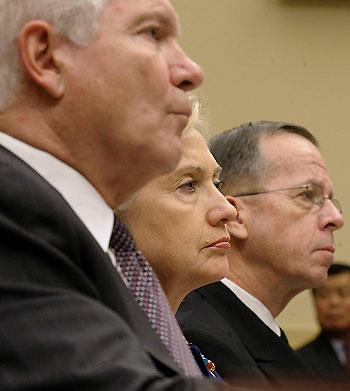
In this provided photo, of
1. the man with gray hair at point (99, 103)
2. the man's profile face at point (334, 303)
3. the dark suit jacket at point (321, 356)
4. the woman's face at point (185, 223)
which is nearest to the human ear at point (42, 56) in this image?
the man with gray hair at point (99, 103)

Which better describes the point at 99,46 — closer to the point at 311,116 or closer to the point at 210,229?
the point at 210,229

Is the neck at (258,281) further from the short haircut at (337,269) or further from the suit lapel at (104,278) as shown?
the suit lapel at (104,278)

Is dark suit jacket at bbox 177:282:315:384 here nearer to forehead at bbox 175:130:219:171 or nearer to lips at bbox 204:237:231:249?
lips at bbox 204:237:231:249

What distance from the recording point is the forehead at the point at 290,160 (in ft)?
10.6

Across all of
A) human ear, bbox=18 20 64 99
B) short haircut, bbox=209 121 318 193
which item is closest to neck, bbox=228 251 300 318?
short haircut, bbox=209 121 318 193

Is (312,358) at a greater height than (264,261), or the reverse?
(264,261)

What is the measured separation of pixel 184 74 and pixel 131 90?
74 mm

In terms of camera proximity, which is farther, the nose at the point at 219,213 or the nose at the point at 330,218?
the nose at the point at 330,218

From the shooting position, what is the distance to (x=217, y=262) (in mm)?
2453

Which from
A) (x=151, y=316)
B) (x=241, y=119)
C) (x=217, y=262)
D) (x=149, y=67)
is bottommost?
(x=241, y=119)

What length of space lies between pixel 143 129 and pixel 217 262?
910 mm

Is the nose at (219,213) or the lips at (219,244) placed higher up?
the nose at (219,213)

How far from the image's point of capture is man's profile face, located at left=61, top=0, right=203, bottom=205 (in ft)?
5.17

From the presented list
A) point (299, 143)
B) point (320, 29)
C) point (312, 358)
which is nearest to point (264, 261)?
point (299, 143)
